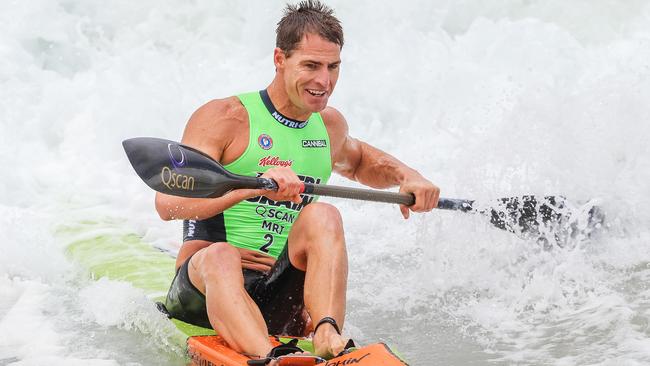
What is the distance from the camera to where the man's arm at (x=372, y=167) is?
397 centimetres

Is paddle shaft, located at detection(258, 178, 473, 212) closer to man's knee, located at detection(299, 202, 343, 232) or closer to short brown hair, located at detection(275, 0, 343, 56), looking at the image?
man's knee, located at detection(299, 202, 343, 232)

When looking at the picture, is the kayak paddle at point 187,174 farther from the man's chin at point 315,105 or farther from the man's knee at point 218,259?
the man's chin at point 315,105

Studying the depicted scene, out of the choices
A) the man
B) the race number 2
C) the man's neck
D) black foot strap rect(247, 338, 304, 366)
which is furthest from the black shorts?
the man's neck

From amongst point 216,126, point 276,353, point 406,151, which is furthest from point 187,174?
point 406,151

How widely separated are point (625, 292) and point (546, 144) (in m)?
1.62

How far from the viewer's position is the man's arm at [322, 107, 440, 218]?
3975mm

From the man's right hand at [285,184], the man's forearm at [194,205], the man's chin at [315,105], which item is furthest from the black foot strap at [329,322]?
the man's chin at [315,105]

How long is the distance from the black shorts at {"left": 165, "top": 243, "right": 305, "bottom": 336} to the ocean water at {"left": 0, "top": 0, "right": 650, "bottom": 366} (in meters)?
0.33

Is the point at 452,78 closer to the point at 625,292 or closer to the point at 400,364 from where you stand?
the point at 625,292

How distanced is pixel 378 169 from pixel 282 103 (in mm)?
645

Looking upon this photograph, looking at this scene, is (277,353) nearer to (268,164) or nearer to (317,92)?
(268,164)

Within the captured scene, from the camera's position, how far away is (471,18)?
1074 centimetres

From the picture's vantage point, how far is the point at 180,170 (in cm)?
346

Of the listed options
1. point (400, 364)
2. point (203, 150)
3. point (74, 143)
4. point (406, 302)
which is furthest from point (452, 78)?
point (400, 364)
